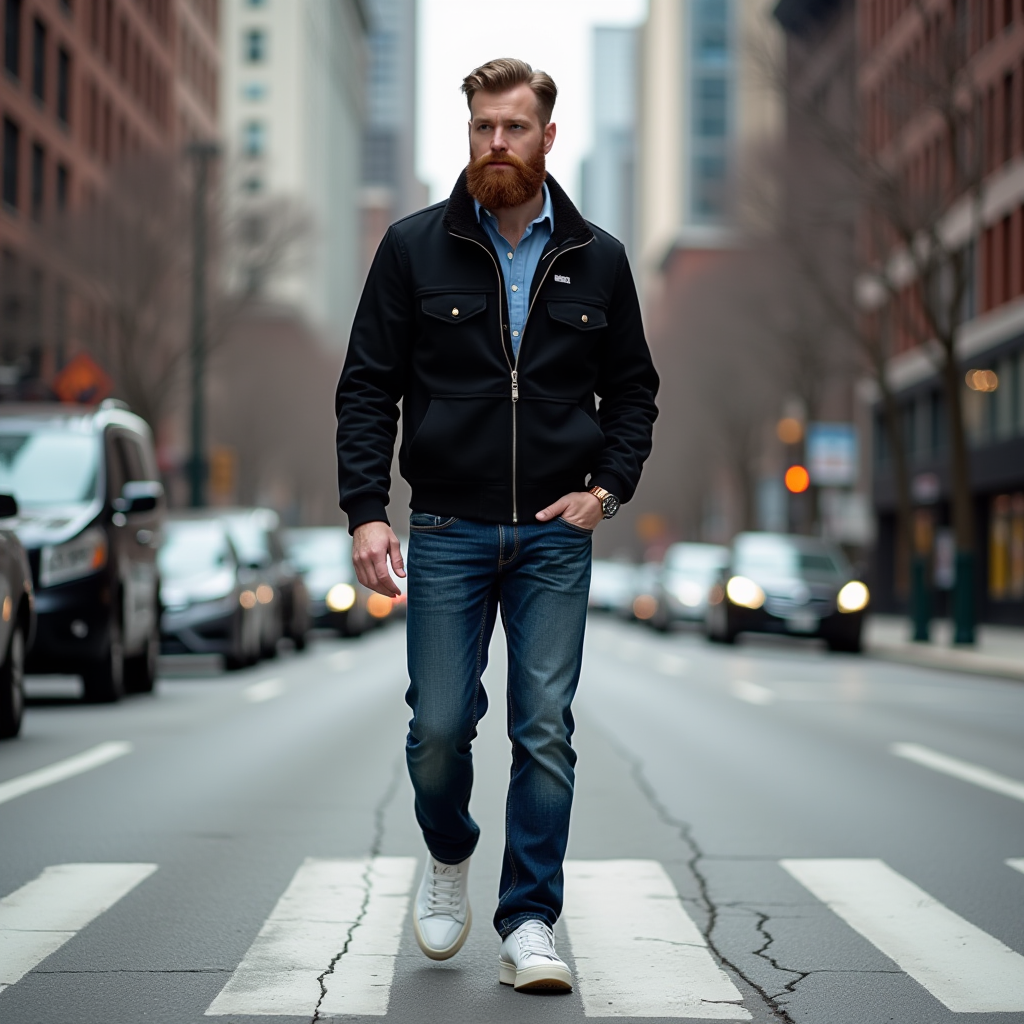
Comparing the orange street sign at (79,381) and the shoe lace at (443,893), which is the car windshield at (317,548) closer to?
the orange street sign at (79,381)

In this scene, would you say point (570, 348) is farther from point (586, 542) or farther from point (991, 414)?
point (991, 414)

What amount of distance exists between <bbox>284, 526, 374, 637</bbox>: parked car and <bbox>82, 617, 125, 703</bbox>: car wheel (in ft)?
50.2

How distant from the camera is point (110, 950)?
5281 millimetres

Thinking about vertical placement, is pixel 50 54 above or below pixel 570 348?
above

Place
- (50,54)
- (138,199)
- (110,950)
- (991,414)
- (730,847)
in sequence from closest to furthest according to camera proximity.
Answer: (110,950), (730,847), (138,199), (991,414), (50,54)

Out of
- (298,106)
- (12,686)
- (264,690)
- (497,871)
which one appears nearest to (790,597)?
(264,690)

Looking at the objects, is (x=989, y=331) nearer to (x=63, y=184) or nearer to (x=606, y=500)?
(x=63, y=184)

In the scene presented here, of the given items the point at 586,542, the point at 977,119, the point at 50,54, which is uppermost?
the point at 50,54

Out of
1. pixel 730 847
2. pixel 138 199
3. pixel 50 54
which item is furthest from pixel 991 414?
pixel 730 847

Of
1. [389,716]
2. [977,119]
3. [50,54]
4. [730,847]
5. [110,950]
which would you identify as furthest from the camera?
[50,54]

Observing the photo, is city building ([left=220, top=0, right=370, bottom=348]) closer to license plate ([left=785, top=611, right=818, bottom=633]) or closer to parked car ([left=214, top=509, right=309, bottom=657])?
license plate ([left=785, top=611, right=818, bottom=633])

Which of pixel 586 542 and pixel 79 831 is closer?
pixel 586 542

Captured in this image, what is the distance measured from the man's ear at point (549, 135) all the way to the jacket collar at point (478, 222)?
0.15 m

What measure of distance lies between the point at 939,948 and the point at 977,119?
82.6ft
